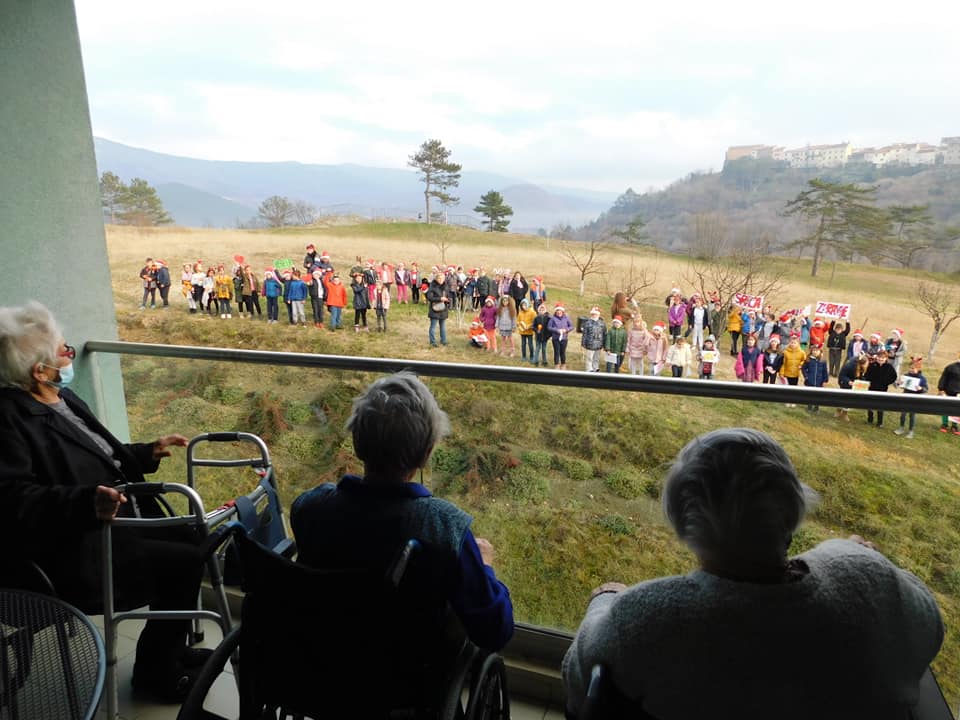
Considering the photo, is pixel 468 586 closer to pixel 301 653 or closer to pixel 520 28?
pixel 301 653

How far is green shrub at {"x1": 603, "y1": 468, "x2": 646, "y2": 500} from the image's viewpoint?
1871 mm

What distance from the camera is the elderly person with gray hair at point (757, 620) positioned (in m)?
0.57

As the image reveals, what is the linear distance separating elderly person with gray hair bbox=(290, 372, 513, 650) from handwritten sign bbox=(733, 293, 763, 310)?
2111cm

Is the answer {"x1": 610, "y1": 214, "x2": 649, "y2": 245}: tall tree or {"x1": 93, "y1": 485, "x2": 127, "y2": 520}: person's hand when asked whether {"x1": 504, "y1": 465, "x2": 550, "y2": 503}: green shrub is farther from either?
{"x1": 610, "y1": 214, "x2": 649, "y2": 245}: tall tree

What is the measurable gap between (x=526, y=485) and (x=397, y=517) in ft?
4.13

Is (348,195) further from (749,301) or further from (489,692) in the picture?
(489,692)

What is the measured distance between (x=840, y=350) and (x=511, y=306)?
947 cm

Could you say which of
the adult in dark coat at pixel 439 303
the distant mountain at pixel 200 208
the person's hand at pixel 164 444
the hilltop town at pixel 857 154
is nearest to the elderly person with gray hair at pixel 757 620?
the person's hand at pixel 164 444

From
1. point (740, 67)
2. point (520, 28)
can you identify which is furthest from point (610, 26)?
point (740, 67)

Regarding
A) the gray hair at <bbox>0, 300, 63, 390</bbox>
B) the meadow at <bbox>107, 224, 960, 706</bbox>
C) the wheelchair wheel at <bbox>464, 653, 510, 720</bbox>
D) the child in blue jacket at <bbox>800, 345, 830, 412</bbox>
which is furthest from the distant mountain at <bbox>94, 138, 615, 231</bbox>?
the wheelchair wheel at <bbox>464, 653, 510, 720</bbox>

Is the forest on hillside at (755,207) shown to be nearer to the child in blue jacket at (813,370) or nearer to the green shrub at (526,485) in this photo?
the child in blue jacket at (813,370)

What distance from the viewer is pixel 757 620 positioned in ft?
1.90

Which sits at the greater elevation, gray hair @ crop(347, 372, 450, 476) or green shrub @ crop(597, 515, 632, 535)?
gray hair @ crop(347, 372, 450, 476)

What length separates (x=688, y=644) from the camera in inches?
23.1
